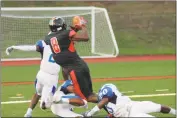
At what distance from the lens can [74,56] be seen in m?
8.95

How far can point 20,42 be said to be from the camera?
2191 cm

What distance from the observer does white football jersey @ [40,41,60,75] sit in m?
9.26

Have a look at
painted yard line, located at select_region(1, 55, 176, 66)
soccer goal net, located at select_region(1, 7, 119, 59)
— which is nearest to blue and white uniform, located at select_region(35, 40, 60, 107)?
painted yard line, located at select_region(1, 55, 176, 66)

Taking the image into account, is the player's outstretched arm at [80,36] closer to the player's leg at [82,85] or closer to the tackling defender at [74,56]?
the tackling defender at [74,56]

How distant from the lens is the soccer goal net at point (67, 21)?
21844 mm

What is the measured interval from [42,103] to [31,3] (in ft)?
Result: 69.7

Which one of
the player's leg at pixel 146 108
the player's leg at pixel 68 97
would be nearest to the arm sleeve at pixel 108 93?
the player's leg at pixel 146 108

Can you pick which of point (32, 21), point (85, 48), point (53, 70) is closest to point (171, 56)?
point (85, 48)

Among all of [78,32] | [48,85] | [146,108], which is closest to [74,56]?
[78,32]

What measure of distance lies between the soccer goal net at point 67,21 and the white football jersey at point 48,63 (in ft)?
39.2

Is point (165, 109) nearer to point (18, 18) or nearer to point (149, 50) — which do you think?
point (18, 18)

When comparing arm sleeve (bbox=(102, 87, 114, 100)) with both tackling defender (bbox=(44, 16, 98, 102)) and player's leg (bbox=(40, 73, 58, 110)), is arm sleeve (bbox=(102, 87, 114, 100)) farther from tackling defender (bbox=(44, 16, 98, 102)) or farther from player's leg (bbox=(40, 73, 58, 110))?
player's leg (bbox=(40, 73, 58, 110))

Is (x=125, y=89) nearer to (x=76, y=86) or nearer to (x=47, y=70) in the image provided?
(x=47, y=70)

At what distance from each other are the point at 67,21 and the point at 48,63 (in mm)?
12600
